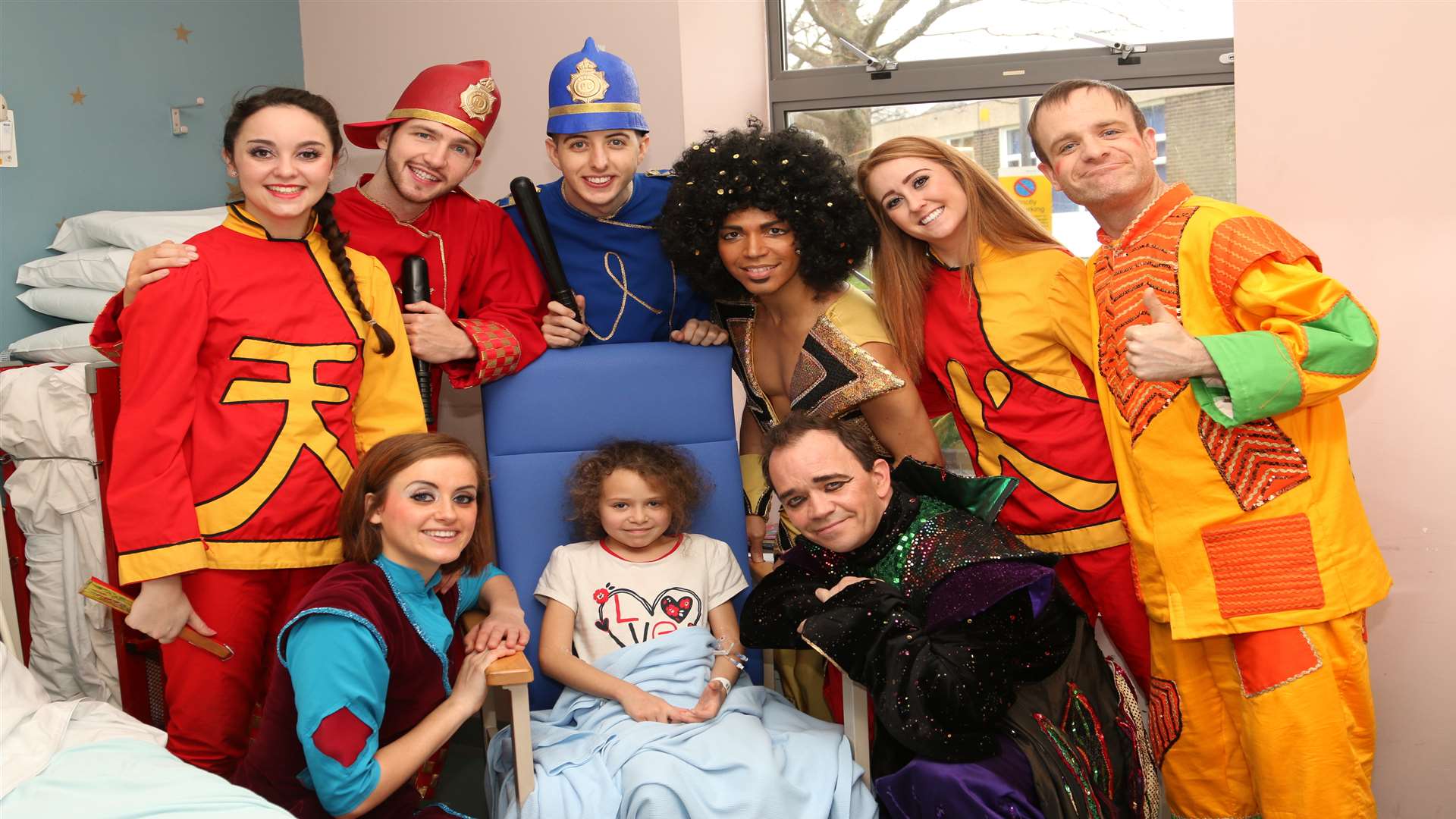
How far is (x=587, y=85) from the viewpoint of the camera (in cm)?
258

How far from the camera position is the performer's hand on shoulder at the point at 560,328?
2.59m

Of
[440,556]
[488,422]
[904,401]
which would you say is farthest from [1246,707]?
[488,422]

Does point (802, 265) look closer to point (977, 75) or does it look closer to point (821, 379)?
point (821, 379)

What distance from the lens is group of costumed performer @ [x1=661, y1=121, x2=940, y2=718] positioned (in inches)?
95.5

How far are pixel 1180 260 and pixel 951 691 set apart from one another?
85 cm

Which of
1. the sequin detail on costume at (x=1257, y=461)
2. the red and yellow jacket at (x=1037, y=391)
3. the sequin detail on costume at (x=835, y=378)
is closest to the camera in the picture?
the sequin detail on costume at (x=1257, y=461)

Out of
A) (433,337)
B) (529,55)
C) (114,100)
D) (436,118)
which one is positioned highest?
(529,55)

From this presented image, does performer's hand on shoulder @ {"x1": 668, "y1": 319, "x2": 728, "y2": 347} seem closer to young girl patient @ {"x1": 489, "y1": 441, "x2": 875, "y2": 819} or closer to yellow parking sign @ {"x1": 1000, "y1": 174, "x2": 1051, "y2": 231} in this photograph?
young girl patient @ {"x1": 489, "y1": 441, "x2": 875, "y2": 819}

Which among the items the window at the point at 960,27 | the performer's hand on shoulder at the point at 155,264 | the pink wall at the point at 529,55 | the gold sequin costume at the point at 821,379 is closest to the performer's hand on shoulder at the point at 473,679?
the gold sequin costume at the point at 821,379

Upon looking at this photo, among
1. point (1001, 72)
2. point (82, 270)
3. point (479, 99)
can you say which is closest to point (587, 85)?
point (479, 99)

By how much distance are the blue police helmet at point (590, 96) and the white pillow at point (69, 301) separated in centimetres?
119

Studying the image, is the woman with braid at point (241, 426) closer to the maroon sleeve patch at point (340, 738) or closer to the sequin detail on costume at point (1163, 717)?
the maroon sleeve patch at point (340, 738)

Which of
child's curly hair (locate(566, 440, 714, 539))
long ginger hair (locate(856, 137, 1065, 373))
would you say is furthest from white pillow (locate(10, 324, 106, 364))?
long ginger hair (locate(856, 137, 1065, 373))

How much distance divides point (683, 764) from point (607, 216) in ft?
4.42
